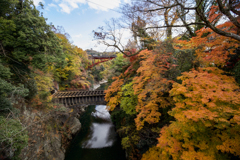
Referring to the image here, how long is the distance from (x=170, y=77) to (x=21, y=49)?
9.18 metres

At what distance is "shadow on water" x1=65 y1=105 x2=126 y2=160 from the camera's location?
30.1 ft

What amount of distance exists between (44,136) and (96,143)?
542cm

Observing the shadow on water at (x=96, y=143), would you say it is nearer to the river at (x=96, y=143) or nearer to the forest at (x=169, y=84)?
the river at (x=96, y=143)

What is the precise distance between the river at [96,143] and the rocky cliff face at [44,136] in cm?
106

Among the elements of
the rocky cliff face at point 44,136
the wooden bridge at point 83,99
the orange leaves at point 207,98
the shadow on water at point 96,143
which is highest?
the orange leaves at point 207,98

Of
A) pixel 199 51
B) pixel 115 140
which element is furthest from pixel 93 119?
pixel 199 51

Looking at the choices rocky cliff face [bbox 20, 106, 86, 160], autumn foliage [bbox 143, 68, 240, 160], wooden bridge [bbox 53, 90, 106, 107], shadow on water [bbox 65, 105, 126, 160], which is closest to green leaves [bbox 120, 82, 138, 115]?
autumn foliage [bbox 143, 68, 240, 160]

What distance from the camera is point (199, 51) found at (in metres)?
4.63

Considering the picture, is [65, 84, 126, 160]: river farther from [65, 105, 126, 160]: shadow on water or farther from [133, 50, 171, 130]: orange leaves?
[133, 50, 171, 130]: orange leaves

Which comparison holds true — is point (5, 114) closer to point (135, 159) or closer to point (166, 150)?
point (166, 150)

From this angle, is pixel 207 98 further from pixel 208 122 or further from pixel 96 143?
pixel 96 143

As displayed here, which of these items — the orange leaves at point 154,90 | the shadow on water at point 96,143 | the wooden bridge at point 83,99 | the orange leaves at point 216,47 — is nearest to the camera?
the orange leaves at point 216,47

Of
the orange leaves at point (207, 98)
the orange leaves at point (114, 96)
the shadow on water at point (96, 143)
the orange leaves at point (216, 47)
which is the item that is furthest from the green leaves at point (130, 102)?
the shadow on water at point (96, 143)

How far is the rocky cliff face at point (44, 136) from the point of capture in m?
6.29
